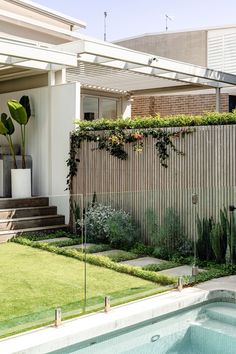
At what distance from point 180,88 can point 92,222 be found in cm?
932

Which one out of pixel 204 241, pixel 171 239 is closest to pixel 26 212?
pixel 171 239

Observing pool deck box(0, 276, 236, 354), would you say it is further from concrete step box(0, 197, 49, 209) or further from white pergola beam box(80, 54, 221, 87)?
white pergola beam box(80, 54, 221, 87)

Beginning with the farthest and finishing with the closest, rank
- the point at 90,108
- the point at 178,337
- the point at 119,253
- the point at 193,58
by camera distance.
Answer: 1. the point at 193,58
2. the point at 90,108
3. the point at 119,253
4. the point at 178,337

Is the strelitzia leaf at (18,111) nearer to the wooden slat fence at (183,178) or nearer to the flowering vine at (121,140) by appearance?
the flowering vine at (121,140)

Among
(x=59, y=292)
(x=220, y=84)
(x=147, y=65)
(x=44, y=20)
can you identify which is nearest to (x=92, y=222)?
(x=59, y=292)

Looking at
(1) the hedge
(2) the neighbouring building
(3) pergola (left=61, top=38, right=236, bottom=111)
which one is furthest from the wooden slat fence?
(2) the neighbouring building

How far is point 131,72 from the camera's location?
1309 cm

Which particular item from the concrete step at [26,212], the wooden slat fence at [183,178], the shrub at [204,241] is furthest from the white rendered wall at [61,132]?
the shrub at [204,241]

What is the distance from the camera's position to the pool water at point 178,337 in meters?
5.47

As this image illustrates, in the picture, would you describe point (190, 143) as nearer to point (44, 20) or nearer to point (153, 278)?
point (153, 278)

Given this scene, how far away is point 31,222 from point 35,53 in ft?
12.2

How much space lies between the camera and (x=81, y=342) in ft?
17.5

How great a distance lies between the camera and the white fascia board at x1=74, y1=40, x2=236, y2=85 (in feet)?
33.5

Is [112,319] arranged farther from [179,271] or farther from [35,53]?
[35,53]
